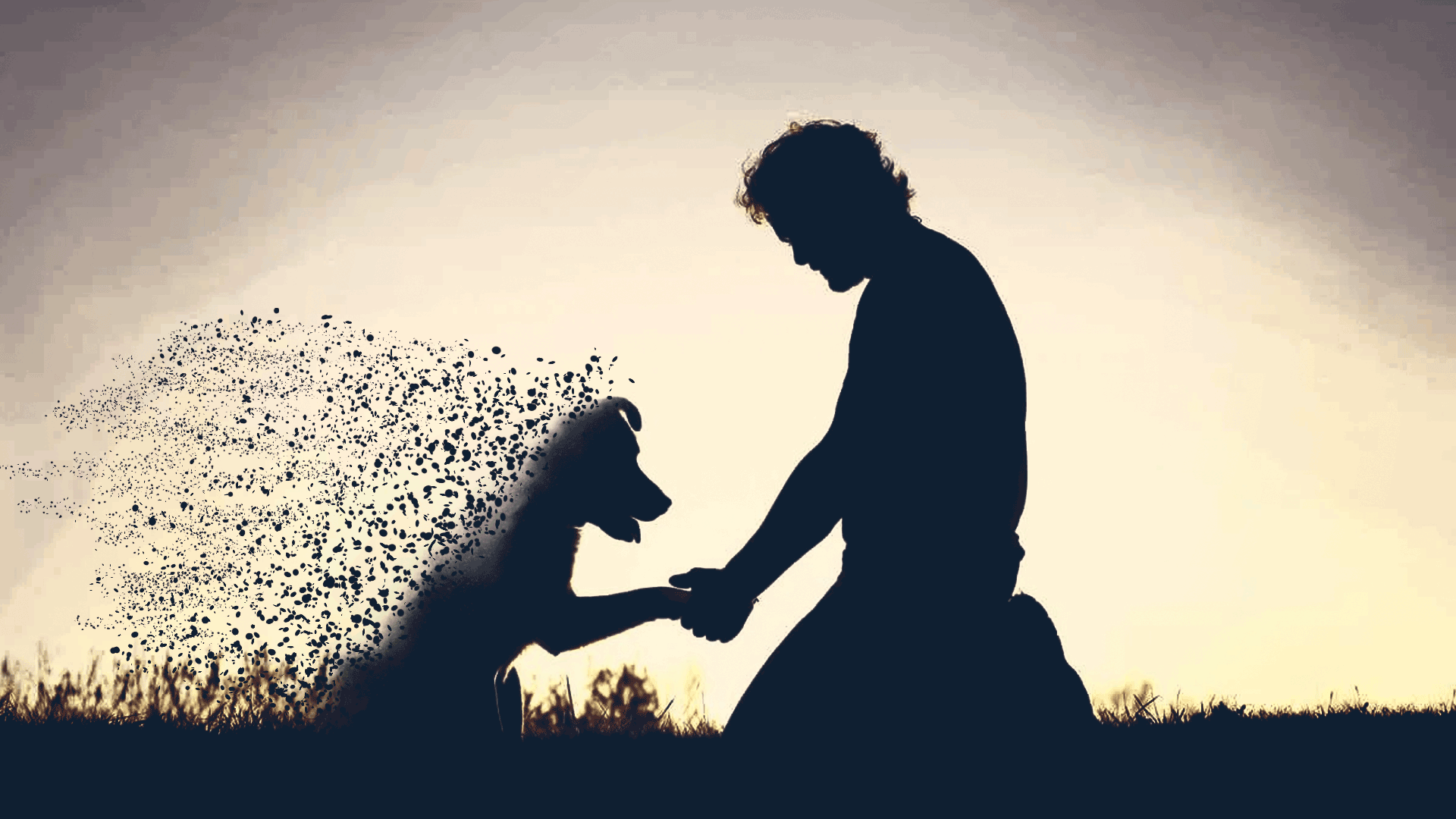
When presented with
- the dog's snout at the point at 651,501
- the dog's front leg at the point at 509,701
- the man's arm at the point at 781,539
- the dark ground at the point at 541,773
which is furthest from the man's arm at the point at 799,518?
the dog's snout at the point at 651,501

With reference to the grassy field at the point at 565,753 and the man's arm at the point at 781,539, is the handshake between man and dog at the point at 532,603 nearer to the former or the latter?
the grassy field at the point at 565,753

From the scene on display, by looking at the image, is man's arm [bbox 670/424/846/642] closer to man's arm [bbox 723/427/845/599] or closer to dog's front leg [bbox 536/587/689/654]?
man's arm [bbox 723/427/845/599]

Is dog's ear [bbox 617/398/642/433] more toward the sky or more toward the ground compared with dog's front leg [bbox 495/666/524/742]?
more toward the sky

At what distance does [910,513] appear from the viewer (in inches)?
84.2

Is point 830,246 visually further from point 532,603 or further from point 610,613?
point 532,603

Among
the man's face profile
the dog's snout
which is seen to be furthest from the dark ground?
the dog's snout

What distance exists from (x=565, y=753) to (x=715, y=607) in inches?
66.4

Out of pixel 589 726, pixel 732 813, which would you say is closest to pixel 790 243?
pixel 732 813

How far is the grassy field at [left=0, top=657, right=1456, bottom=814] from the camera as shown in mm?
3520

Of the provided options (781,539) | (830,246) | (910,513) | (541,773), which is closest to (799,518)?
(781,539)

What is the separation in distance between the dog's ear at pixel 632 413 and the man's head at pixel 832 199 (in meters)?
2.58

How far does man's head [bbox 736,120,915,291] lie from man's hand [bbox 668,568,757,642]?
0.80 metres

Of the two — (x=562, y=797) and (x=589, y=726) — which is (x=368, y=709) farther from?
(x=562, y=797)

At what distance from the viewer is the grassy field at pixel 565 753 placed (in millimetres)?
3520
